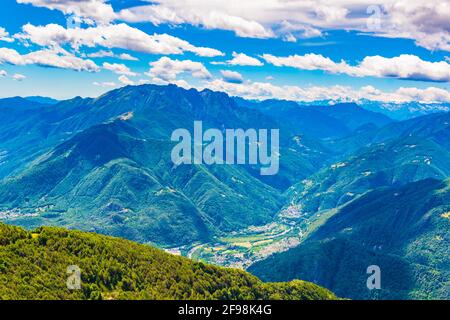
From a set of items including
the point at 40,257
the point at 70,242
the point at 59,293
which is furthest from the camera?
the point at 70,242
